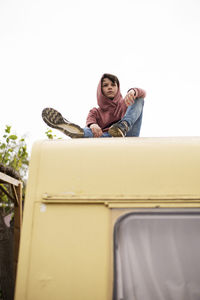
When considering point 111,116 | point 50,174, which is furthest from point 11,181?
point 50,174

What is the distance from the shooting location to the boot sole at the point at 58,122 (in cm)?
208

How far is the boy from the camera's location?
208 centimetres

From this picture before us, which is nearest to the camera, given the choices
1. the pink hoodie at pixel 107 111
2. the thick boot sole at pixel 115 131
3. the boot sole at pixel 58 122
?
the thick boot sole at pixel 115 131

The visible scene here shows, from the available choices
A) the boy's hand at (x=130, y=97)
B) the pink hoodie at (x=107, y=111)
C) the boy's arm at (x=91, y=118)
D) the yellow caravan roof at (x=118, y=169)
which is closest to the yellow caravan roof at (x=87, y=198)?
the yellow caravan roof at (x=118, y=169)

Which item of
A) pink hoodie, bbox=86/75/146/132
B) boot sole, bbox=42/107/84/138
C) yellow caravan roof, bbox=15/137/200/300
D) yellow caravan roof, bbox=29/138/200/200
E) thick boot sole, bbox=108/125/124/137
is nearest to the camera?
yellow caravan roof, bbox=15/137/200/300

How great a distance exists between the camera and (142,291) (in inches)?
45.5

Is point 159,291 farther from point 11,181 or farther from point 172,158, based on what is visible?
point 11,181

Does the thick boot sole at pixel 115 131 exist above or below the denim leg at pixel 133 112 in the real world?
below

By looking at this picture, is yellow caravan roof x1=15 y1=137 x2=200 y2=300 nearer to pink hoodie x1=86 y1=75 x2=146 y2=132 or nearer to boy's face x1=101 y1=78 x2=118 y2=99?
pink hoodie x1=86 y1=75 x2=146 y2=132

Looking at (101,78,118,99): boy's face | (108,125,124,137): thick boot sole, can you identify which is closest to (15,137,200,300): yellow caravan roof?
(108,125,124,137): thick boot sole

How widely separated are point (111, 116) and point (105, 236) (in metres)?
1.75

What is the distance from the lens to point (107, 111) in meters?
2.73

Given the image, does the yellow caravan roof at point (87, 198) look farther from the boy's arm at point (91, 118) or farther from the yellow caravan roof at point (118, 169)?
the boy's arm at point (91, 118)

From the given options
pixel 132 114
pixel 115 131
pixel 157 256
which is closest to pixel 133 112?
pixel 132 114
